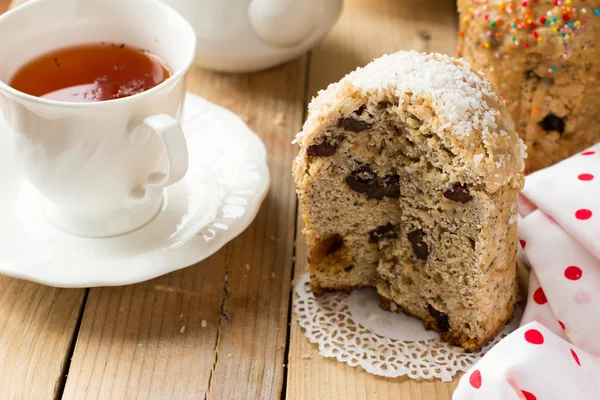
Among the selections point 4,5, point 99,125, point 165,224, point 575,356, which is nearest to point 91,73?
point 99,125

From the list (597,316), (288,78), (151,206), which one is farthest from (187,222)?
(597,316)

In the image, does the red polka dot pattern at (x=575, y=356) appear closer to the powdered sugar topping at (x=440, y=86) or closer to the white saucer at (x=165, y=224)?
the powdered sugar topping at (x=440, y=86)

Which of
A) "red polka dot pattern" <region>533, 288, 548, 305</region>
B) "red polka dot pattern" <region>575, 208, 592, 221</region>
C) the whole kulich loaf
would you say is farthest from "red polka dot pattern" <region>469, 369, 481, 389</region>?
the whole kulich loaf

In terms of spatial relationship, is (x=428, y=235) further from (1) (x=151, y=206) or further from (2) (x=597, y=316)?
(1) (x=151, y=206)

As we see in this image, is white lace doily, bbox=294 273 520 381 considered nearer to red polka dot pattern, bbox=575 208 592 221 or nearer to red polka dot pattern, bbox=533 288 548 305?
red polka dot pattern, bbox=533 288 548 305

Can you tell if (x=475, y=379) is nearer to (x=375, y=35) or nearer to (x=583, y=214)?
(x=583, y=214)

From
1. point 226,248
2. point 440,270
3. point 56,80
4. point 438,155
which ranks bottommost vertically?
point 226,248
